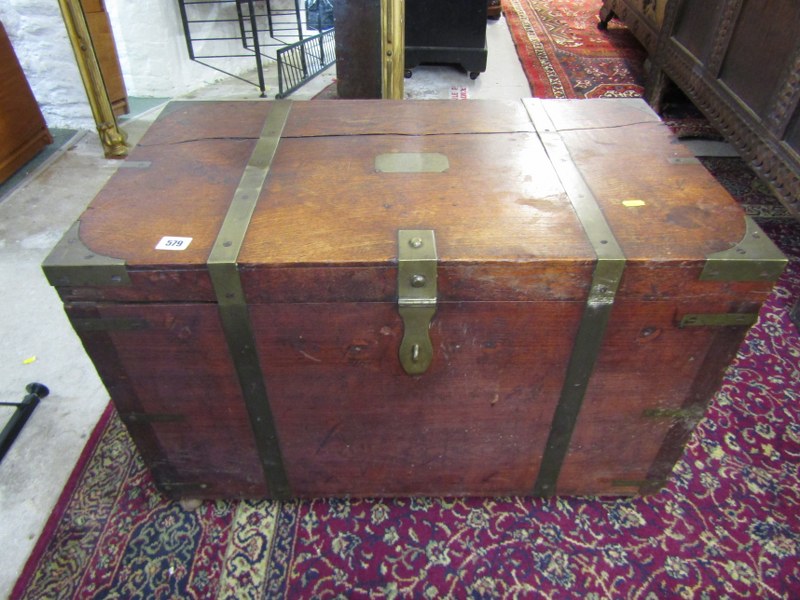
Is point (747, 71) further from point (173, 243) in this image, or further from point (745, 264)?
point (173, 243)

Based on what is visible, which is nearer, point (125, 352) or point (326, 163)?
point (125, 352)

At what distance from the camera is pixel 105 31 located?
291 centimetres

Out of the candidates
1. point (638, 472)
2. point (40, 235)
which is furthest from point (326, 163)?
point (40, 235)

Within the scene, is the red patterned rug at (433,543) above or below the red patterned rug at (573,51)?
below

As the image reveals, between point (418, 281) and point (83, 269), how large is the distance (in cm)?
56

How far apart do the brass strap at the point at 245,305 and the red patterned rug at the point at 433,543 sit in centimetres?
17

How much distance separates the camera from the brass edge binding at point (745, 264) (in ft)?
2.98

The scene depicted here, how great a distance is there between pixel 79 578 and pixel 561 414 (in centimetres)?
110

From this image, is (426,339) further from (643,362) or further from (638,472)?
(638,472)

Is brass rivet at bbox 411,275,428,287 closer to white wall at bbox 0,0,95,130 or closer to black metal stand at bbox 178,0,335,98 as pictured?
black metal stand at bbox 178,0,335,98

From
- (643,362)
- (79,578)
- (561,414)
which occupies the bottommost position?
(79,578)

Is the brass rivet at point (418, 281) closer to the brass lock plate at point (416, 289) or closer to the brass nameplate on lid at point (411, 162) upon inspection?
the brass lock plate at point (416, 289)

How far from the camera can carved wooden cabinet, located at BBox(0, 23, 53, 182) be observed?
251 centimetres

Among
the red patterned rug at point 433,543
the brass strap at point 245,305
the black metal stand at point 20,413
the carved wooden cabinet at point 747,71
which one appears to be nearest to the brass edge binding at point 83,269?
the brass strap at point 245,305
